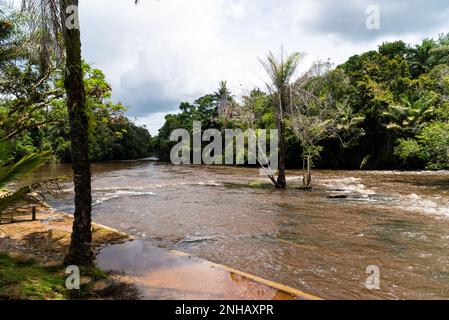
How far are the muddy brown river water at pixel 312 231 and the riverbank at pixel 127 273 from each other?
0.79m

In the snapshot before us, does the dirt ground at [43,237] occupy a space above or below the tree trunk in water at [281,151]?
below

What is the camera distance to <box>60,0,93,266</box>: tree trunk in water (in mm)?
5574

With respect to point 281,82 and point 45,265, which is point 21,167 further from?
point 281,82

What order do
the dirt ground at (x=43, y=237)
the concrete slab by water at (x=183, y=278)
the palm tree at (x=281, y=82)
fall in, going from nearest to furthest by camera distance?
the concrete slab by water at (x=183, y=278), the dirt ground at (x=43, y=237), the palm tree at (x=281, y=82)

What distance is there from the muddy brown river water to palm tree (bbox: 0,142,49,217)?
4173 mm

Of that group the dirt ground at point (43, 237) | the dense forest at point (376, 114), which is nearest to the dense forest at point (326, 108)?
the dense forest at point (376, 114)

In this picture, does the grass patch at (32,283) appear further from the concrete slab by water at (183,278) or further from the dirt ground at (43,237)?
the concrete slab by water at (183,278)

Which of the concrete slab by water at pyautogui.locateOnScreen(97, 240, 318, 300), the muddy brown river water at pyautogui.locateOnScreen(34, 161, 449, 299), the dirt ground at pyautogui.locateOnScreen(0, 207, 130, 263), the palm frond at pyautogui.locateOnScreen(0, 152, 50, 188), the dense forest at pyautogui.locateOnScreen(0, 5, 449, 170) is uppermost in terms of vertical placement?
the dense forest at pyautogui.locateOnScreen(0, 5, 449, 170)

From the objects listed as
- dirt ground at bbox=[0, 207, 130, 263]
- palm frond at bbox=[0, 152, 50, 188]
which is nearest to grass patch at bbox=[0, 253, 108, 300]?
dirt ground at bbox=[0, 207, 130, 263]

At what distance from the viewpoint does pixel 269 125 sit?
91.5 ft

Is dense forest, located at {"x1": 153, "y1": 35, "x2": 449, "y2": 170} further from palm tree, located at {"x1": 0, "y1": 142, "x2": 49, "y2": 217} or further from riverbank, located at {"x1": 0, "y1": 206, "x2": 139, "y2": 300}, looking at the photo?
palm tree, located at {"x1": 0, "y1": 142, "x2": 49, "y2": 217}

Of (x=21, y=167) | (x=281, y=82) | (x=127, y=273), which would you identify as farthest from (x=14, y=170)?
(x=281, y=82)

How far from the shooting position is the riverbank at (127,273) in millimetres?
4973

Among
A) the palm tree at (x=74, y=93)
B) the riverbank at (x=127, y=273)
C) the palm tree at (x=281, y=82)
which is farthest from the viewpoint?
the palm tree at (x=281, y=82)
